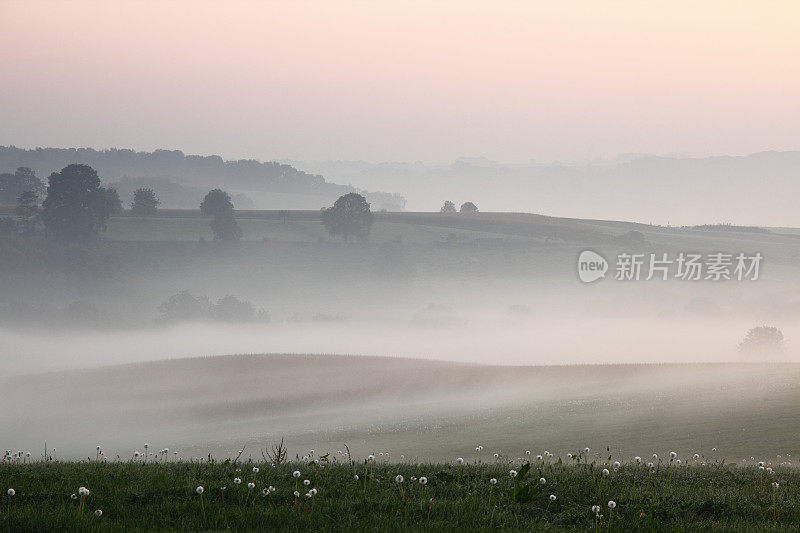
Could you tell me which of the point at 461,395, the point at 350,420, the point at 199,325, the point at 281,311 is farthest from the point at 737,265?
the point at 350,420

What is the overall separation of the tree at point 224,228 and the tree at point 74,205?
26051 mm

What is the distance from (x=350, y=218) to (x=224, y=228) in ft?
103

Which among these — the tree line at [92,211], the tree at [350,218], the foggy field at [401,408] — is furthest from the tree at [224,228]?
the foggy field at [401,408]

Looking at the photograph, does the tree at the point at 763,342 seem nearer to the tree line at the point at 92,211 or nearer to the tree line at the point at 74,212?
the tree line at the point at 92,211

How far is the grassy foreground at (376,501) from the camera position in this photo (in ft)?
31.0

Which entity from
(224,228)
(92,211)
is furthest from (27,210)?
(224,228)

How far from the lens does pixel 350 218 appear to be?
179000 millimetres

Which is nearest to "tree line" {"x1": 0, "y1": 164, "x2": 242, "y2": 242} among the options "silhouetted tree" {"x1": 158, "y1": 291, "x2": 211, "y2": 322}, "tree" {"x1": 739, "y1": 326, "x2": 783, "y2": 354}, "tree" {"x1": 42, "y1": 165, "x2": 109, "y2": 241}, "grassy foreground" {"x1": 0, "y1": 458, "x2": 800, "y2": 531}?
"tree" {"x1": 42, "y1": 165, "x2": 109, "y2": 241}

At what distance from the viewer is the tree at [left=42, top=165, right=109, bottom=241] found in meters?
167

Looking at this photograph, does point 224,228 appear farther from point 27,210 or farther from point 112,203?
point 27,210

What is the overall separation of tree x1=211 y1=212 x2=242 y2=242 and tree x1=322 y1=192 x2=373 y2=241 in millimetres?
22722

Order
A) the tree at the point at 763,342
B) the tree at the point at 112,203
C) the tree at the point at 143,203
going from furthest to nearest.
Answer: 1. the tree at the point at 143,203
2. the tree at the point at 112,203
3. the tree at the point at 763,342

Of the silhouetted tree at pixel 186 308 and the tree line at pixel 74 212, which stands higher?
the tree line at pixel 74 212

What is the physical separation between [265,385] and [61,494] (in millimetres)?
49119
